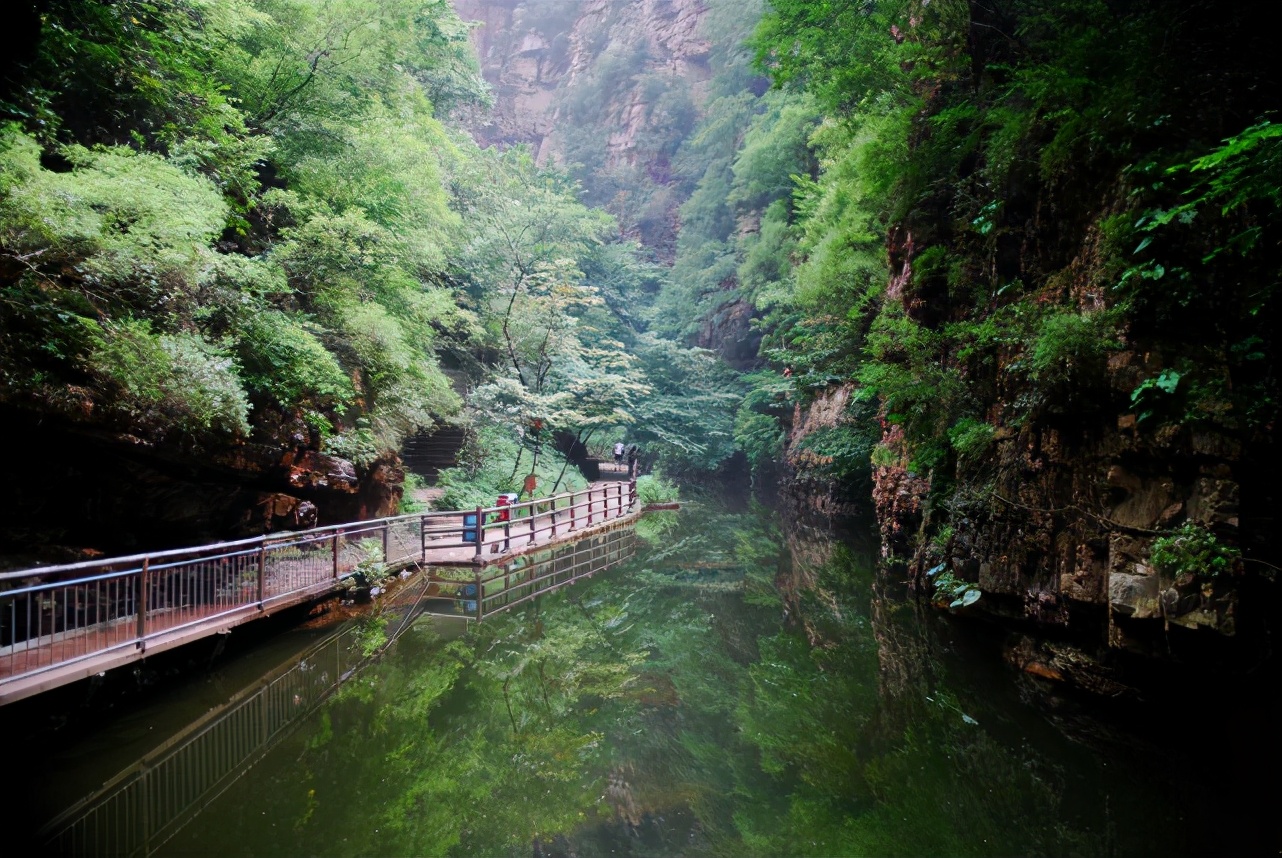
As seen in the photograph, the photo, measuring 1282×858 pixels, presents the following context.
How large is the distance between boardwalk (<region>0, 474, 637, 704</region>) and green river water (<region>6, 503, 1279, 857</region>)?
66cm

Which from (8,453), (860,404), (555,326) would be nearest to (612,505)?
(555,326)

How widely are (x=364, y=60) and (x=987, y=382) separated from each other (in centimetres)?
1290

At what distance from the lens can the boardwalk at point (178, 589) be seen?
471cm

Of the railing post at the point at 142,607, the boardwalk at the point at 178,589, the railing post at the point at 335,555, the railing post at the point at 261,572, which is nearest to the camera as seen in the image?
the boardwalk at the point at 178,589

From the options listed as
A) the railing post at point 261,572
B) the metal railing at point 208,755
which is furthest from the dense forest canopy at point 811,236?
the metal railing at point 208,755

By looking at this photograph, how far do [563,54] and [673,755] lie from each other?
51804 millimetres

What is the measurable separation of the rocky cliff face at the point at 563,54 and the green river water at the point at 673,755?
128ft

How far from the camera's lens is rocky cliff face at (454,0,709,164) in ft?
135

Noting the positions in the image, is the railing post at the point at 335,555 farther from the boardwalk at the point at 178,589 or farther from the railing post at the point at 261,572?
the railing post at the point at 261,572

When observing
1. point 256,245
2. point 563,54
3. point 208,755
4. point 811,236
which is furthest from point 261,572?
point 563,54

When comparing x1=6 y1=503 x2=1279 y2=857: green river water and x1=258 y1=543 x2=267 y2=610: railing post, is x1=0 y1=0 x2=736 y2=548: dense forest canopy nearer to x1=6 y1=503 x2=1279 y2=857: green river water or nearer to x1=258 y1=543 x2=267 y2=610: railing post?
x1=258 y1=543 x2=267 y2=610: railing post

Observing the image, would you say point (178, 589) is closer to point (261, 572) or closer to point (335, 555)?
point (261, 572)

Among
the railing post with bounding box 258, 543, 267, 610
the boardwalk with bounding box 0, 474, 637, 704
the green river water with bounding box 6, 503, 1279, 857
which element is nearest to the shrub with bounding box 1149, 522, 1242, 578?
the green river water with bounding box 6, 503, 1279, 857

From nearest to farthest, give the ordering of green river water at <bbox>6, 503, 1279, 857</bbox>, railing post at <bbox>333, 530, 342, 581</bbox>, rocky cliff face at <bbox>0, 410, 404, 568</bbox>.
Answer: green river water at <bbox>6, 503, 1279, 857</bbox>, rocky cliff face at <bbox>0, 410, 404, 568</bbox>, railing post at <bbox>333, 530, 342, 581</bbox>
